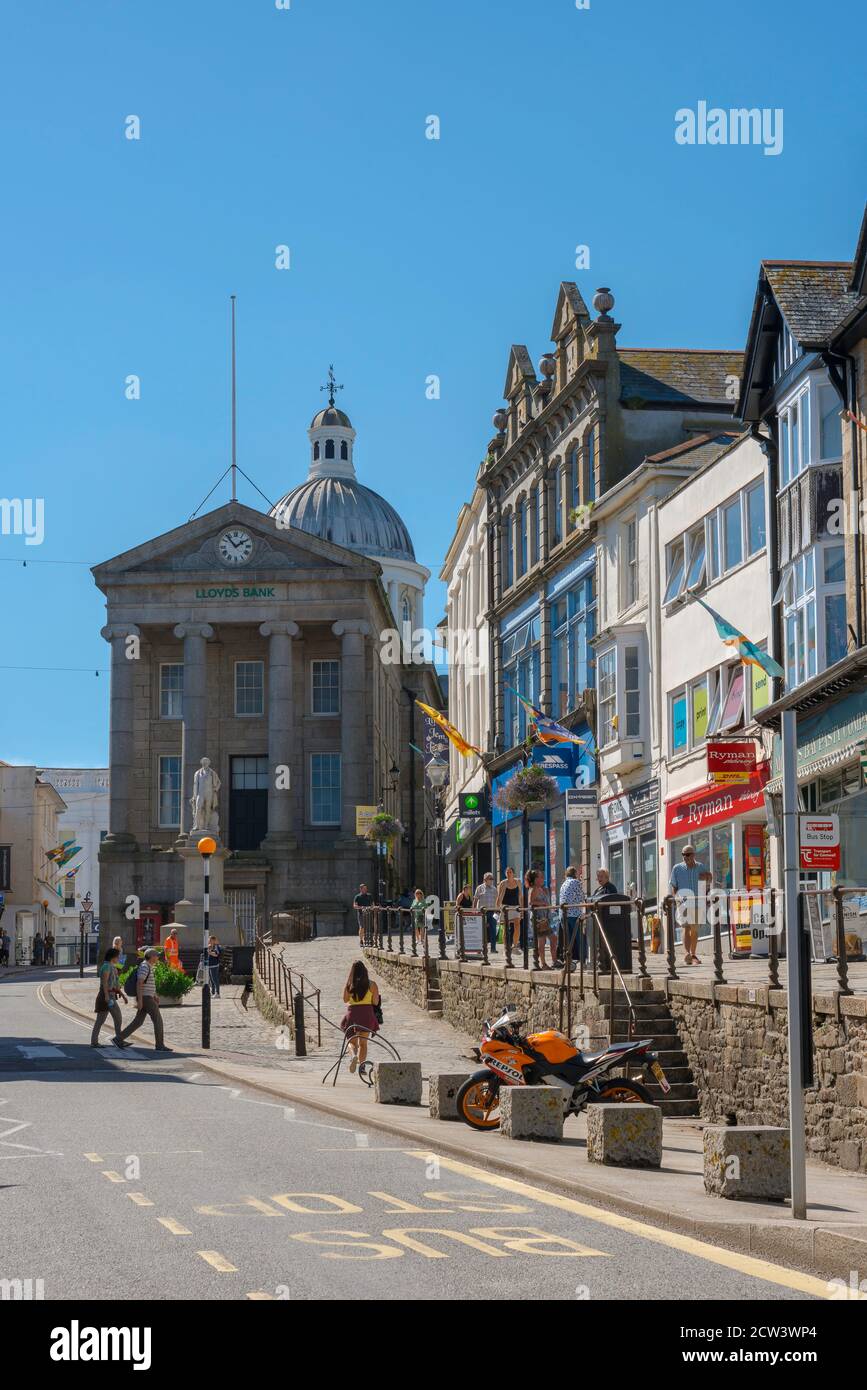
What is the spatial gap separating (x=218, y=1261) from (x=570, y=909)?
19.3 m

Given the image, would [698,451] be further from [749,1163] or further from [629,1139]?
[749,1163]

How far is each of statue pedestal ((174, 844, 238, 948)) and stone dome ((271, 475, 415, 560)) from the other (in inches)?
2270

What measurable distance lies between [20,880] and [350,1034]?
76.2 meters

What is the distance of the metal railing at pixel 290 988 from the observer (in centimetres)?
2950

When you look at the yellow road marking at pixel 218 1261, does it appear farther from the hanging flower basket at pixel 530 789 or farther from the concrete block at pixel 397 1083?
the hanging flower basket at pixel 530 789

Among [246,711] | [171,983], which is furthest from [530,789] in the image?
[246,711]

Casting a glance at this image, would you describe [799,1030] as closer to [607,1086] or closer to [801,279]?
[607,1086]

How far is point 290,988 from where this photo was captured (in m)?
34.6

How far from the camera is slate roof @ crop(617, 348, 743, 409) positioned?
147ft

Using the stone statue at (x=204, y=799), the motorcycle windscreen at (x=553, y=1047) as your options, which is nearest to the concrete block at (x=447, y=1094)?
the motorcycle windscreen at (x=553, y=1047)

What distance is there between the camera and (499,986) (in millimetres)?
29500

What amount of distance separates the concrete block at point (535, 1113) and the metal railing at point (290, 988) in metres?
11.1

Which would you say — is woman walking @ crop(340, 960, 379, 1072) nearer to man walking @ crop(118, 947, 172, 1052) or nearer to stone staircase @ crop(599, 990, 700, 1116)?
stone staircase @ crop(599, 990, 700, 1116)

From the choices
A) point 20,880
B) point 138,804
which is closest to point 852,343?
point 138,804
